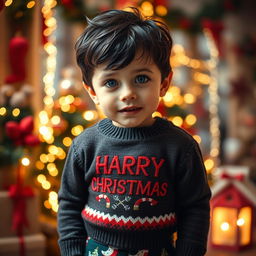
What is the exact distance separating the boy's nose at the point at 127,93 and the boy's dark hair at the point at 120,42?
0.05 m

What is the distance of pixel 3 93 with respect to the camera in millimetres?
1938

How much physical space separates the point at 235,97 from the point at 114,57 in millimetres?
2809

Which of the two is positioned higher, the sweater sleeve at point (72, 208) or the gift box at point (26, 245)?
the sweater sleeve at point (72, 208)

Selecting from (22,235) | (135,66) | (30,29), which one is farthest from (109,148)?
(30,29)

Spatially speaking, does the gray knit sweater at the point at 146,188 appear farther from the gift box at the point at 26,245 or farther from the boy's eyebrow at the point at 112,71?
the gift box at the point at 26,245

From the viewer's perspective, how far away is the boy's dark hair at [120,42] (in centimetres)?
109

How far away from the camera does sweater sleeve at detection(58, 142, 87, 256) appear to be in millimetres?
1209

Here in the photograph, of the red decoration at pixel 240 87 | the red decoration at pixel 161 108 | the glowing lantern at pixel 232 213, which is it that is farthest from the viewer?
the red decoration at pixel 240 87

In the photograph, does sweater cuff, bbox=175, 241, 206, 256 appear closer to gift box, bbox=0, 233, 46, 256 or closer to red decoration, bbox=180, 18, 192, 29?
gift box, bbox=0, 233, 46, 256

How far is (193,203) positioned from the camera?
3.79ft

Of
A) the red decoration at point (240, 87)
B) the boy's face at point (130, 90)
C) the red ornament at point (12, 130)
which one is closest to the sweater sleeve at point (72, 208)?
the boy's face at point (130, 90)

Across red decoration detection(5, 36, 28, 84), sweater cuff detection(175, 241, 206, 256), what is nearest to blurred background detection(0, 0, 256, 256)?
red decoration detection(5, 36, 28, 84)

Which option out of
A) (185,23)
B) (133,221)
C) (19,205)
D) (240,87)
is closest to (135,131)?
(133,221)

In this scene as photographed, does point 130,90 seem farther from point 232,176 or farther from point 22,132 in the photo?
point 232,176
